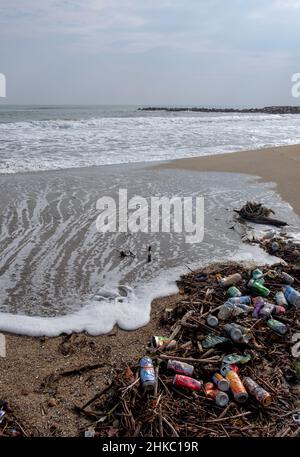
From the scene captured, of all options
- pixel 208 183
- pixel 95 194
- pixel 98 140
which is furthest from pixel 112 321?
pixel 98 140

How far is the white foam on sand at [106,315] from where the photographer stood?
3543 millimetres

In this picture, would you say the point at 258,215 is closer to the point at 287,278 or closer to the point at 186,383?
the point at 287,278

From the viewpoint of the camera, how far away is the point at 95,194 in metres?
8.16

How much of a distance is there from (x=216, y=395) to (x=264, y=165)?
1086cm

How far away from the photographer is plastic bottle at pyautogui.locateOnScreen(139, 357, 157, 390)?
8.86ft

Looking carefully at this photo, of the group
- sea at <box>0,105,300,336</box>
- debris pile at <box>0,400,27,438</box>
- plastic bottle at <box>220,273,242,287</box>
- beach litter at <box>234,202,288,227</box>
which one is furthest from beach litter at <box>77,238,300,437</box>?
beach litter at <box>234,202,288,227</box>

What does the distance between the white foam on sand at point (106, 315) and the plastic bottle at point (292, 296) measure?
1.21 metres

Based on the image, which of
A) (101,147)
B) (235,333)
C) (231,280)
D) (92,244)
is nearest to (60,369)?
(235,333)

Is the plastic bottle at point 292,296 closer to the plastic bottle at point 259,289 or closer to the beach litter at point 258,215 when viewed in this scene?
the plastic bottle at point 259,289

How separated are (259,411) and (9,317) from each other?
2.44 metres

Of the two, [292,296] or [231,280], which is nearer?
[292,296]

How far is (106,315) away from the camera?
12.5 feet

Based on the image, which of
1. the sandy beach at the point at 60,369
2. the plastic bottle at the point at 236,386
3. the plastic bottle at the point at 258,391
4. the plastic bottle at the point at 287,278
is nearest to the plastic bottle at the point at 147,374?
the sandy beach at the point at 60,369

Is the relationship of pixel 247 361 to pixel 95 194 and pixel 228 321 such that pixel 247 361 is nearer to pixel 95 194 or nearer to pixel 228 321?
pixel 228 321
